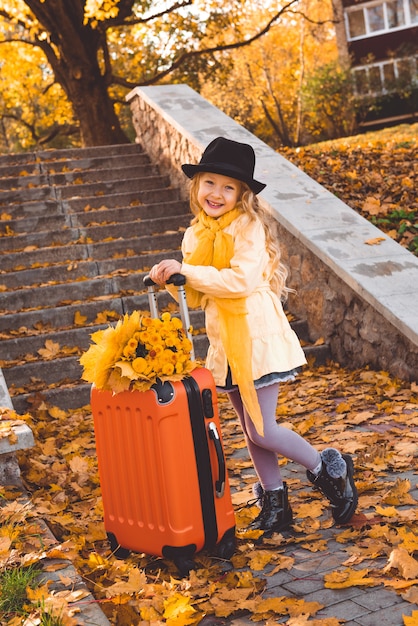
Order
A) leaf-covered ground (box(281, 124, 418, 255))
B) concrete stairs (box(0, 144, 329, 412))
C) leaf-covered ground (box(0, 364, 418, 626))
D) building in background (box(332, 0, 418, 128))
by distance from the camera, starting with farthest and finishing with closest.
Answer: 1. building in background (box(332, 0, 418, 128))
2. leaf-covered ground (box(281, 124, 418, 255))
3. concrete stairs (box(0, 144, 329, 412))
4. leaf-covered ground (box(0, 364, 418, 626))

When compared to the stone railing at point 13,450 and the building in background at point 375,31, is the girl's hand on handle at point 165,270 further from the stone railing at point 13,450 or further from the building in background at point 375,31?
the building in background at point 375,31

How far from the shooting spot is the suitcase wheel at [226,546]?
3.28 meters

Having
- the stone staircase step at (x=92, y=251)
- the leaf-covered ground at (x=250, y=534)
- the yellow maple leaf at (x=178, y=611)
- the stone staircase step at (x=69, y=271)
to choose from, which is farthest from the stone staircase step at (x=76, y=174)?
the yellow maple leaf at (x=178, y=611)

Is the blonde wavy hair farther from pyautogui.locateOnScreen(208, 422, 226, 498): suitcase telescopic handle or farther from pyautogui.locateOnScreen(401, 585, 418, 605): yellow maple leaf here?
pyautogui.locateOnScreen(401, 585, 418, 605): yellow maple leaf

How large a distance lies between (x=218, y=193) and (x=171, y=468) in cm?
115

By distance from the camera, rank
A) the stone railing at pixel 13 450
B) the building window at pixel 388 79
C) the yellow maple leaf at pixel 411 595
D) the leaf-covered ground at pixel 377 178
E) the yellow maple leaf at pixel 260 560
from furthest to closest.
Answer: the building window at pixel 388 79 → the leaf-covered ground at pixel 377 178 → the stone railing at pixel 13 450 → the yellow maple leaf at pixel 260 560 → the yellow maple leaf at pixel 411 595

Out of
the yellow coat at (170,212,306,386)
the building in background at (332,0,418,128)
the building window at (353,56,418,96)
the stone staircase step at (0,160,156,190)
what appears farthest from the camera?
the building in background at (332,0,418,128)

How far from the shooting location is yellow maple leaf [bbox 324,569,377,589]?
2.88m

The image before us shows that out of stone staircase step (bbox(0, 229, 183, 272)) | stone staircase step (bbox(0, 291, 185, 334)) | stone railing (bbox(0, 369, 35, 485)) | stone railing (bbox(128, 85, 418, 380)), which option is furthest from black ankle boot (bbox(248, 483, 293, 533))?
stone staircase step (bbox(0, 229, 183, 272))

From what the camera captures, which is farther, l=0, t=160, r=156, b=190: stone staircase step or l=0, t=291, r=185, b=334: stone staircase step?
l=0, t=160, r=156, b=190: stone staircase step

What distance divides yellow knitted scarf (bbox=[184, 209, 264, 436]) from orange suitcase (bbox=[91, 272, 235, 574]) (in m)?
0.17

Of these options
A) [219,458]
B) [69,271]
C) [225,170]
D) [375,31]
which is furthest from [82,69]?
[375,31]

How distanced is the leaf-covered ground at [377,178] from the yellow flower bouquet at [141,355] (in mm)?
4486

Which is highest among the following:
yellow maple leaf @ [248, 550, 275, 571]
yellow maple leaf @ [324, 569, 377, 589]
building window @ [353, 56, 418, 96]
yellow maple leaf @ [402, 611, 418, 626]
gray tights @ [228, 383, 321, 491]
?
building window @ [353, 56, 418, 96]
